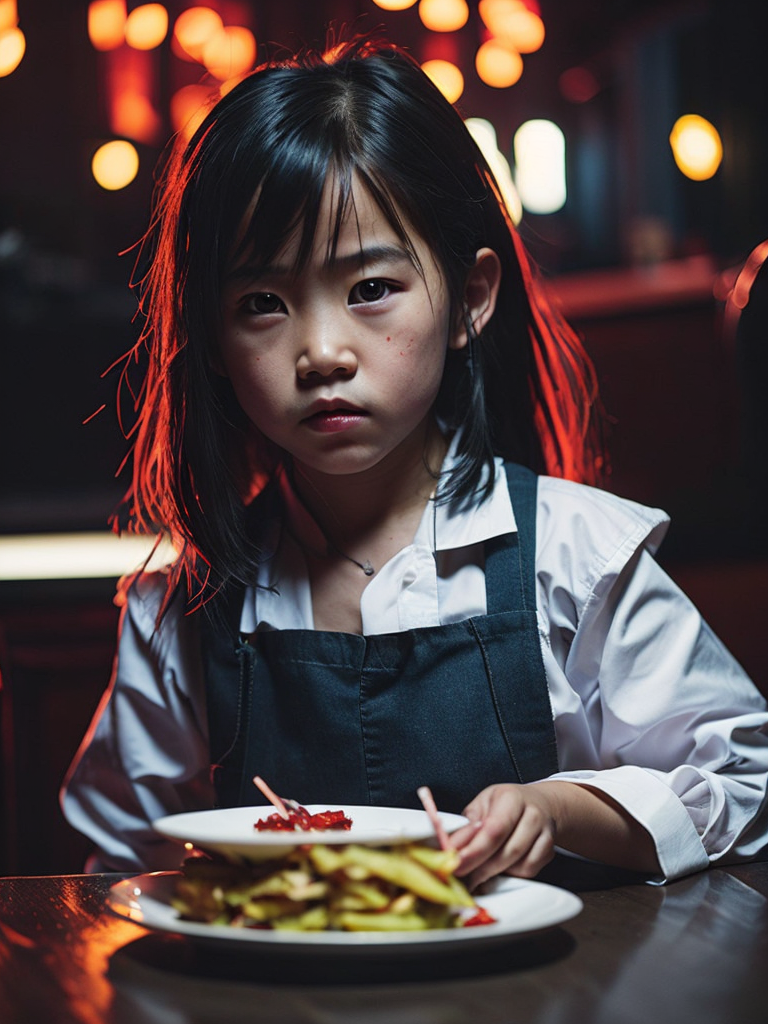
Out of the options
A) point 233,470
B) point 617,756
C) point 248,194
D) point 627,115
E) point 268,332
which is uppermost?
point 627,115

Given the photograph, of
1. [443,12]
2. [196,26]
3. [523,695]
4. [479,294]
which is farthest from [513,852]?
[196,26]

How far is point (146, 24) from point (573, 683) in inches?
176

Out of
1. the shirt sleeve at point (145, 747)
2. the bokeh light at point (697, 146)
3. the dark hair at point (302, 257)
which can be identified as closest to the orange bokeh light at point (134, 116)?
the bokeh light at point (697, 146)

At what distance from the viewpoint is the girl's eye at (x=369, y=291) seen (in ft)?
3.46

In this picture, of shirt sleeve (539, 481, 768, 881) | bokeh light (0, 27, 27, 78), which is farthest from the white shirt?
bokeh light (0, 27, 27, 78)

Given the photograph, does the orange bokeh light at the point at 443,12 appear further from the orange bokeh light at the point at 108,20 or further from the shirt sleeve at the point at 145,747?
the shirt sleeve at the point at 145,747

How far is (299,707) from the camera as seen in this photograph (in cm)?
115

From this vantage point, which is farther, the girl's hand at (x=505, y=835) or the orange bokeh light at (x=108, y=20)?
the orange bokeh light at (x=108, y=20)

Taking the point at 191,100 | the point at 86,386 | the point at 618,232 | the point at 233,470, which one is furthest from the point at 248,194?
the point at 618,232

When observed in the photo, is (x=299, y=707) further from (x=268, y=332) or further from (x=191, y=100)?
(x=191, y=100)

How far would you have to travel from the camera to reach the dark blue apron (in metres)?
1.09

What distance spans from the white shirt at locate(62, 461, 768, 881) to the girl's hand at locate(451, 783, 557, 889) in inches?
4.6

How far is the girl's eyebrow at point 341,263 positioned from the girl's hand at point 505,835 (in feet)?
1.53

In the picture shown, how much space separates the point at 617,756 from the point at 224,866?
1.66 ft
